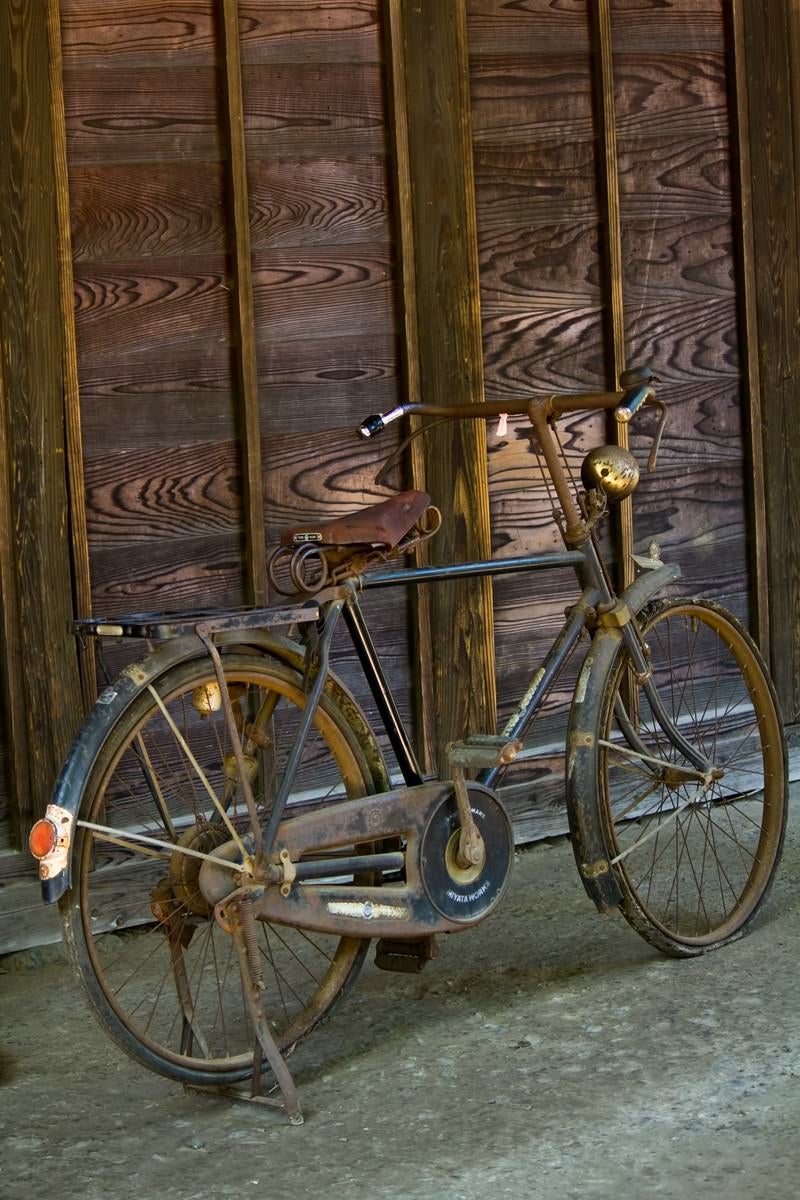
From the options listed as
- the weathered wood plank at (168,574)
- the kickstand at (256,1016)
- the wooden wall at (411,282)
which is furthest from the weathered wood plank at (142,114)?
the kickstand at (256,1016)

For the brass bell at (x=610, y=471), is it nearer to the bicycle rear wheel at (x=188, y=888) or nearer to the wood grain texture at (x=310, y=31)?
the bicycle rear wheel at (x=188, y=888)

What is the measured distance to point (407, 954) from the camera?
3.58 metres

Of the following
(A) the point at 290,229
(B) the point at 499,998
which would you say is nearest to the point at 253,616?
(B) the point at 499,998

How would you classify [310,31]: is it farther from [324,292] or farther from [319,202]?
[324,292]

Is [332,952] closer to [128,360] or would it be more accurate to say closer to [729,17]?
[128,360]

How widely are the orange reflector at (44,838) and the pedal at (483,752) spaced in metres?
0.92

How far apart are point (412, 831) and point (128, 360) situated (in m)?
1.51

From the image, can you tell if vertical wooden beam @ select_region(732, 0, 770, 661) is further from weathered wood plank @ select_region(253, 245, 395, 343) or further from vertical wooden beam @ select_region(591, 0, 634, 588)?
weathered wood plank @ select_region(253, 245, 395, 343)

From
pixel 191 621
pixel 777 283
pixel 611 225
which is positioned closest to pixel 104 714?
pixel 191 621

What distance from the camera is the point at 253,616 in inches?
128

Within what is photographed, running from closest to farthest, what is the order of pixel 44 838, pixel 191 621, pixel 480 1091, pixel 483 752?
pixel 44 838 → pixel 191 621 → pixel 480 1091 → pixel 483 752

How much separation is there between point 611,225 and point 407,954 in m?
2.46

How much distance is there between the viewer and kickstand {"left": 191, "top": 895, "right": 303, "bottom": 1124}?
3195 mm

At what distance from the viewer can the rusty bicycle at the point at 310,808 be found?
3180 millimetres
